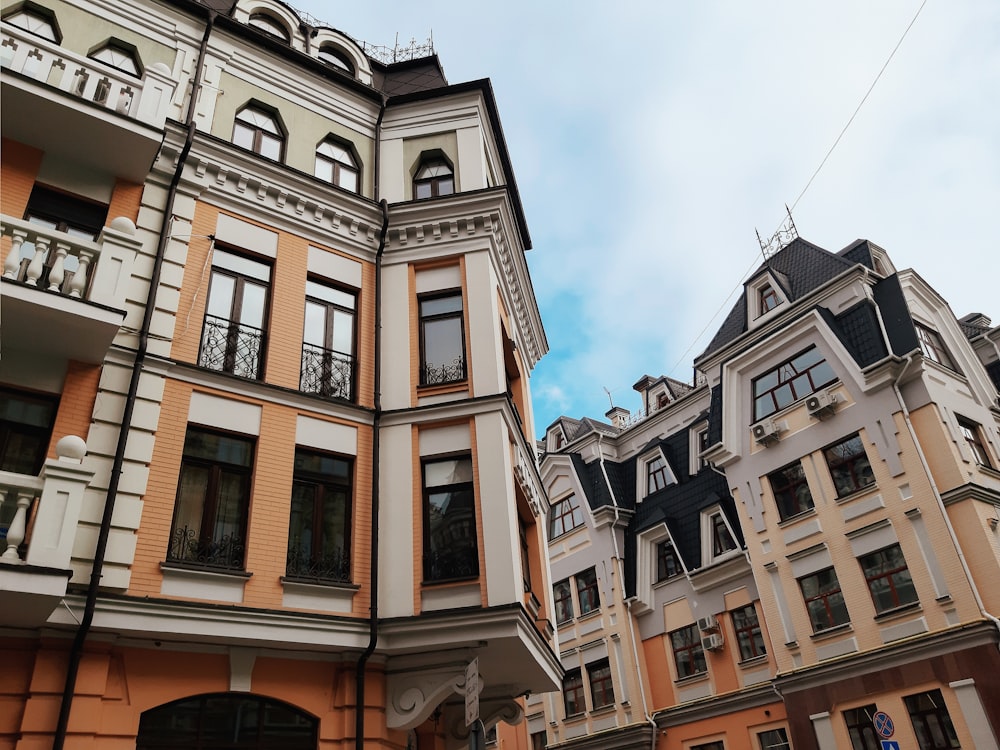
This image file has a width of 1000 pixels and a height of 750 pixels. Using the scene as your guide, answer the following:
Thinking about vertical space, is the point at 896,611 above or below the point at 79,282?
below

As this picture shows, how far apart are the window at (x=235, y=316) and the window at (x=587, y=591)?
24.4 metres

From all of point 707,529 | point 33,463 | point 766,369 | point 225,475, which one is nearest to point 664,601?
point 707,529

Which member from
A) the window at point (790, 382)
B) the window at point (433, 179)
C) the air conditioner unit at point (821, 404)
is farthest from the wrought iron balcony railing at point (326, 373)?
the window at point (790, 382)

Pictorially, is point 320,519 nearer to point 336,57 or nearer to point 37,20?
point 37,20

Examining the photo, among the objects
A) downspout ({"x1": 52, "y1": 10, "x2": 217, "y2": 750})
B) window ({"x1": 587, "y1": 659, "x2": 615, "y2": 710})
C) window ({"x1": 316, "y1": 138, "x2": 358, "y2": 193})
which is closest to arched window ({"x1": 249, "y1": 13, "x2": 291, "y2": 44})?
downspout ({"x1": 52, "y1": 10, "x2": 217, "y2": 750})

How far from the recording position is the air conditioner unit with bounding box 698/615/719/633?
27.9 m

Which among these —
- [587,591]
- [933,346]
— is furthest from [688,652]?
[933,346]

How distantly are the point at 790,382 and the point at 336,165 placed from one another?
741 inches

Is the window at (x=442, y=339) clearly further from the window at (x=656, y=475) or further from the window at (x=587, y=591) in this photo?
the window at (x=587, y=591)

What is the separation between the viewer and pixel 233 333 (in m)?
12.6

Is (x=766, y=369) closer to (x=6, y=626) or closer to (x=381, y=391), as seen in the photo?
(x=381, y=391)

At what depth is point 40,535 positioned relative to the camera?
8.69m

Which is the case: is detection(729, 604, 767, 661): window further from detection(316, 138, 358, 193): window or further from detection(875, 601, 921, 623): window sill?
detection(316, 138, 358, 193): window

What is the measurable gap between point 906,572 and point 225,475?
66.0 feet
